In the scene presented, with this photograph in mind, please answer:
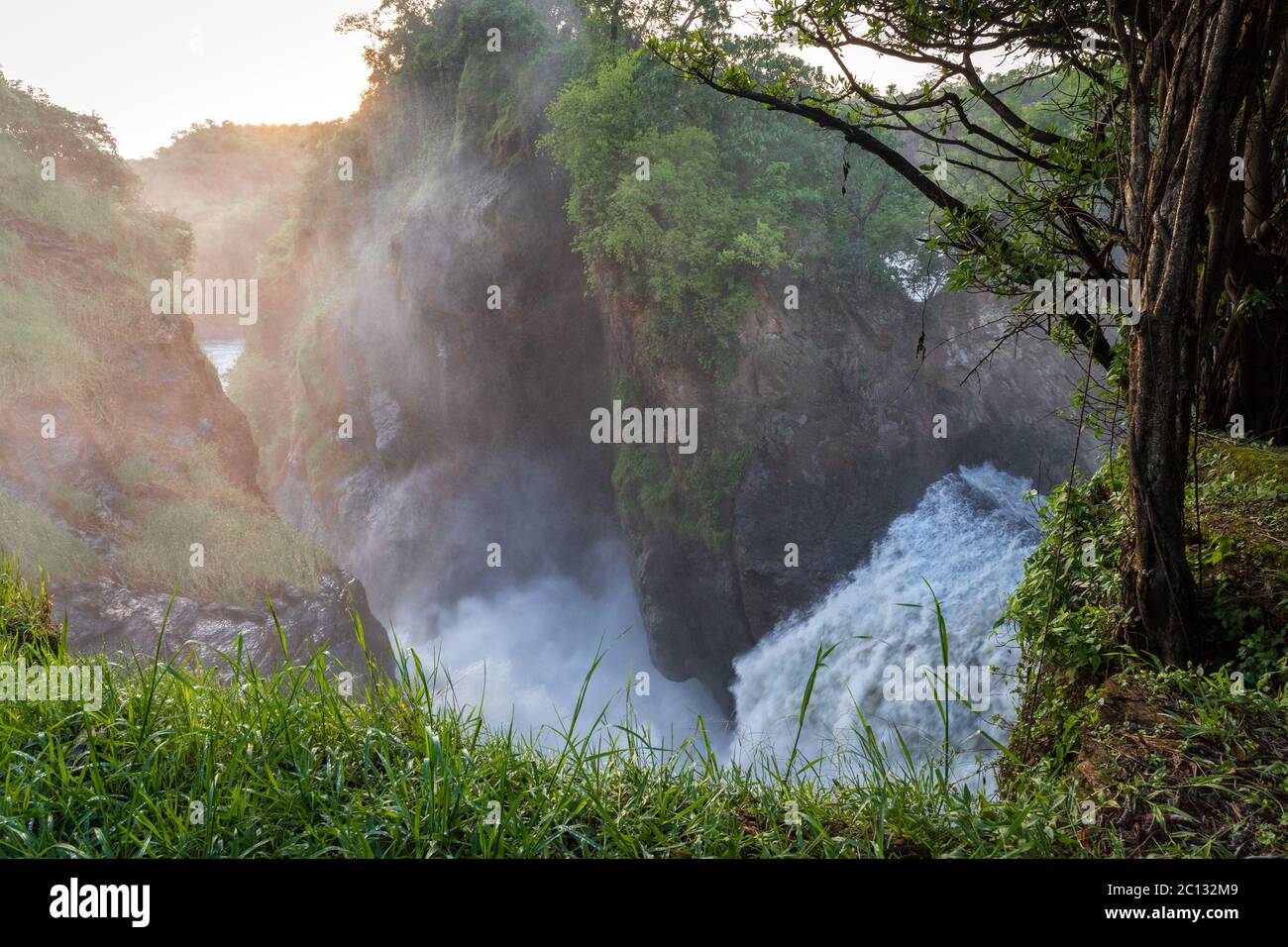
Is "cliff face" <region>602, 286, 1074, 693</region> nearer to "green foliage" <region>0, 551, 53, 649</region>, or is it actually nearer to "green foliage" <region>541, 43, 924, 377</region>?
"green foliage" <region>541, 43, 924, 377</region>

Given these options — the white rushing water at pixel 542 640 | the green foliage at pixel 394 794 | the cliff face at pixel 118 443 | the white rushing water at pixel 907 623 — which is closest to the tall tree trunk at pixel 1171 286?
the green foliage at pixel 394 794

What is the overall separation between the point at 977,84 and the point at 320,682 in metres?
4.69

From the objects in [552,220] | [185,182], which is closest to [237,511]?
[552,220]

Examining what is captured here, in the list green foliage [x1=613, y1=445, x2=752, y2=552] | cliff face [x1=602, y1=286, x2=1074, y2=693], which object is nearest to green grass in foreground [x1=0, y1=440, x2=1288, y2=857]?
cliff face [x1=602, y1=286, x2=1074, y2=693]

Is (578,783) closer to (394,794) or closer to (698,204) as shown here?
(394,794)

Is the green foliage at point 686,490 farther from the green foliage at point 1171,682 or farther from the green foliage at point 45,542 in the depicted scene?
the green foliage at point 1171,682

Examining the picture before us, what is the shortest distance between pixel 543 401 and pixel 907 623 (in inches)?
525

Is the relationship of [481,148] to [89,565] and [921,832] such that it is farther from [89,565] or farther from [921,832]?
[921,832]

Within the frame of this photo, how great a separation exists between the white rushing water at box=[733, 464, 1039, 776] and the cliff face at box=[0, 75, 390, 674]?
29.0 ft

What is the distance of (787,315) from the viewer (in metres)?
18.2

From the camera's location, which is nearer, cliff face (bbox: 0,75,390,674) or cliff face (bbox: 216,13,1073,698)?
cliff face (bbox: 0,75,390,674)

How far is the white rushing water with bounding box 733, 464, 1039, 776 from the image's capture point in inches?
515

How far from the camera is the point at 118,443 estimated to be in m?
16.1

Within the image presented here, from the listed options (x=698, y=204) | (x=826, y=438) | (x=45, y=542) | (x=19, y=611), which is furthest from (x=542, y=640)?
(x=19, y=611)
